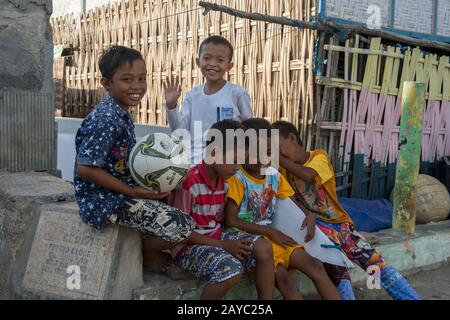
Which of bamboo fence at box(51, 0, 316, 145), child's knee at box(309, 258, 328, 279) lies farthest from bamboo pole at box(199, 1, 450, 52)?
child's knee at box(309, 258, 328, 279)

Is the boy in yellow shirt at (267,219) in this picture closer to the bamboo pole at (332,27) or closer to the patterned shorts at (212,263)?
the patterned shorts at (212,263)

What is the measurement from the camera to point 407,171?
15.0 feet

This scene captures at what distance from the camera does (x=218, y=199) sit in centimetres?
305

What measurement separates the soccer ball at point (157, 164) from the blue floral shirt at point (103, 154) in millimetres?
122

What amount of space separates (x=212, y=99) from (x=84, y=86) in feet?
21.4

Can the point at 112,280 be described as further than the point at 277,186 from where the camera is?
No

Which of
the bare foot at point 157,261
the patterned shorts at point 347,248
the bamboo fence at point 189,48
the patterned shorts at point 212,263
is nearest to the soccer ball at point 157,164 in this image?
the patterned shorts at point 212,263

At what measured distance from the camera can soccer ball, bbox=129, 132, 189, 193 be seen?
2.62m

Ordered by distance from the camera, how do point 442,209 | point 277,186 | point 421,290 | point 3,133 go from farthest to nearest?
point 442,209, point 421,290, point 3,133, point 277,186

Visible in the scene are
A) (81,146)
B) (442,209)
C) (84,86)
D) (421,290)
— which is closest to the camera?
(81,146)

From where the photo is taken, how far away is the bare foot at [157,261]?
9.86 feet

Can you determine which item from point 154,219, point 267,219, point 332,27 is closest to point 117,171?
point 154,219

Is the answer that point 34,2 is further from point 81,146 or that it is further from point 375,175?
point 375,175
